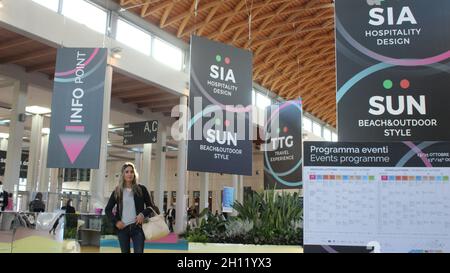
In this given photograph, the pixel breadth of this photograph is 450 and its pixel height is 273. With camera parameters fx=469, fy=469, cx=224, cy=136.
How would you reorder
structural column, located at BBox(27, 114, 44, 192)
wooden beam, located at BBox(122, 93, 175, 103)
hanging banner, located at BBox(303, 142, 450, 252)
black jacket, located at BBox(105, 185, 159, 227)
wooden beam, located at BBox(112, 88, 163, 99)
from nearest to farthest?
hanging banner, located at BBox(303, 142, 450, 252), black jacket, located at BBox(105, 185, 159, 227), wooden beam, located at BBox(112, 88, 163, 99), structural column, located at BBox(27, 114, 44, 192), wooden beam, located at BBox(122, 93, 175, 103)

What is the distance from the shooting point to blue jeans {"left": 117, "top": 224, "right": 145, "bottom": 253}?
14.2 feet

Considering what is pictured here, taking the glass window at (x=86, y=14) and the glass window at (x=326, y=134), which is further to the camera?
the glass window at (x=326, y=134)

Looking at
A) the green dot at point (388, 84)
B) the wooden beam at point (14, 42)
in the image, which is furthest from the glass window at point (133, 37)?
the green dot at point (388, 84)

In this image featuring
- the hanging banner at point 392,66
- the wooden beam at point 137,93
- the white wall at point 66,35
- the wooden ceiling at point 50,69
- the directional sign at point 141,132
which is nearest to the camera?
the hanging banner at point 392,66

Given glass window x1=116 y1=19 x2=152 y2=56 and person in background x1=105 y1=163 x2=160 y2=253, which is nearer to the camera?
person in background x1=105 y1=163 x2=160 y2=253

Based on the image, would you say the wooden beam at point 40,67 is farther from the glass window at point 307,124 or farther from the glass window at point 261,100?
the glass window at point 307,124

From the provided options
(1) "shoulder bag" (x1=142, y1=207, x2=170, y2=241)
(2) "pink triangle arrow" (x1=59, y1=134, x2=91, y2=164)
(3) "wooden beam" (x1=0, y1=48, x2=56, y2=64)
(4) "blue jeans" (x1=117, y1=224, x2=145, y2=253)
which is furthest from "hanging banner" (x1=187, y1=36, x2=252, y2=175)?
(3) "wooden beam" (x1=0, y1=48, x2=56, y2=64)

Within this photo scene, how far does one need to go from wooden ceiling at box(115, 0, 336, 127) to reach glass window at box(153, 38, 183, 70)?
65 cm

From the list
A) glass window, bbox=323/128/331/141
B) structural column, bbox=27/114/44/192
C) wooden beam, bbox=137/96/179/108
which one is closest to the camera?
structural column, bbox=27/114/44/192

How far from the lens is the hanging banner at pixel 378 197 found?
84.7 inches

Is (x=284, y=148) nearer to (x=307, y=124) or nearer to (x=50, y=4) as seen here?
(x=50, y=4)

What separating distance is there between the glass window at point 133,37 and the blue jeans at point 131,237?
14135 mm

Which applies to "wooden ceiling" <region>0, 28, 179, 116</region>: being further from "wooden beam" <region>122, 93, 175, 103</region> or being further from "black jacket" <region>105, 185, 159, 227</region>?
"black jacket" <region>105, 185, 159, 227</region>

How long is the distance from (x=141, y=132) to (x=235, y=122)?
46.7 feet
